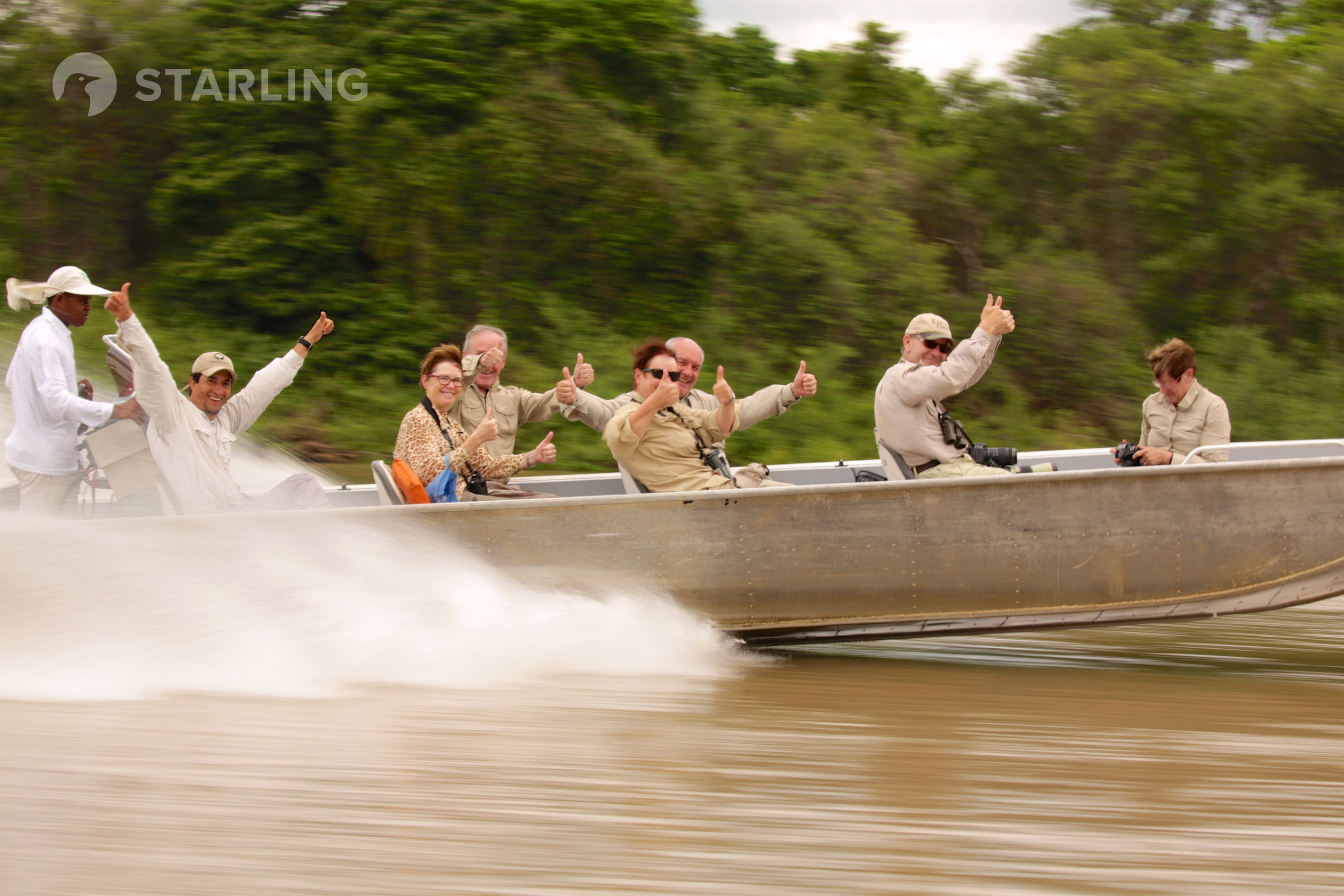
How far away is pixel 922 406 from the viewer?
17.5ft

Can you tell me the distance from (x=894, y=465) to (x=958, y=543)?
1.56 ft

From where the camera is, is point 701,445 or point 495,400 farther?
point 495,400

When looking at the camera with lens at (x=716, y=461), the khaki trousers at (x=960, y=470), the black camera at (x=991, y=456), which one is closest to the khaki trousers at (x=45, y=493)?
the camera with lens at (x=716, y=461)

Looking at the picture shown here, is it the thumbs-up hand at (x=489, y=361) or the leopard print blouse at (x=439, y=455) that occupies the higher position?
the thumbs-up hand at (x=489, y=361)

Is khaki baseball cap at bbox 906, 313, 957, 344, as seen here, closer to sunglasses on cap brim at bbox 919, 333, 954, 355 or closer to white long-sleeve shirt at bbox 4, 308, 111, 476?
sunglasses on cap brim at bbox 919, 333, 954, 355

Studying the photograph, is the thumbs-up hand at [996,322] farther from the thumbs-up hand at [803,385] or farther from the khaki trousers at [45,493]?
the khaki trousers at [45,493]

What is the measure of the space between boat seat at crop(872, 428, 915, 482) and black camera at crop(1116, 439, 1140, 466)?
89 centimetres

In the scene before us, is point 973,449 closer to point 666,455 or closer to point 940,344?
point 940,344

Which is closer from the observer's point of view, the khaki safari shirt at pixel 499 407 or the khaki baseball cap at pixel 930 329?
the khaki baseball cap at pixel 930 329

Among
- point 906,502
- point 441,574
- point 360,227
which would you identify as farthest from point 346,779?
point 360,227

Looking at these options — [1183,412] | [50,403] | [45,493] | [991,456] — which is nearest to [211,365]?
[50,403]

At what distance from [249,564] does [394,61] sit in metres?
9.27

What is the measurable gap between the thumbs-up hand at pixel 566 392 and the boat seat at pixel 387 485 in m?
0.90

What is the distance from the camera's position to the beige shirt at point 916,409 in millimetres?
5168
